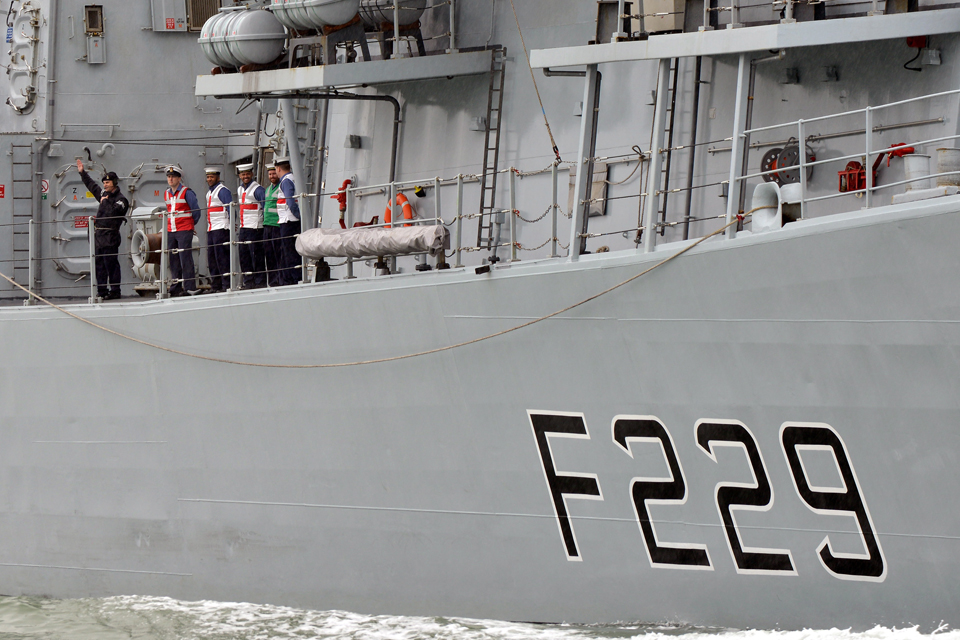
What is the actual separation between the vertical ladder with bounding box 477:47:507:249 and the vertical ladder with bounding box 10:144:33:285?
538 centimetres

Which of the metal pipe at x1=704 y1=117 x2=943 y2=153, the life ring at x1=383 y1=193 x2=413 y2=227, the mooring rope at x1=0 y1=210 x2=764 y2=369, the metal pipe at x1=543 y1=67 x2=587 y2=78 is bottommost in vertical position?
the mooring rope at x1=0 y1=210 x2=764 y2=369

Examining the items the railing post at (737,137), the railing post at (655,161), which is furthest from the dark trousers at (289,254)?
the railing post at (737,137)

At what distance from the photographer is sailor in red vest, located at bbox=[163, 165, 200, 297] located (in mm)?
10219

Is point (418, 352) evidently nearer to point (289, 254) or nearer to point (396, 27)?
point (289, 254)

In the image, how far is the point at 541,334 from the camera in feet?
24.6

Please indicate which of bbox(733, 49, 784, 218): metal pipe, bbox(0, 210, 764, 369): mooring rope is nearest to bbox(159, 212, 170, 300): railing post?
bbox(0, 210, 764, 369): mooring rope

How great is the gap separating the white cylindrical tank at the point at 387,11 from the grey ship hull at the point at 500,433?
7.62 feet

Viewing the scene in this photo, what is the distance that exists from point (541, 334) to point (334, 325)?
1666 mm

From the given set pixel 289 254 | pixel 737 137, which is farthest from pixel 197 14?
pixel 737 137

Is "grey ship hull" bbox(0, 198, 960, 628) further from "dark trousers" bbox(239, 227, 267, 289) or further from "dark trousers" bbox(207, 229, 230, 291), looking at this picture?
"dark trousers" bbox(207, 229, 230, 291)

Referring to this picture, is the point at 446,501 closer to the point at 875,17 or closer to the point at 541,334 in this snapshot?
the point at 541,334

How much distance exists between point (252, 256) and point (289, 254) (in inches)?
20.1

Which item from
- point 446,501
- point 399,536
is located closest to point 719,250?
point 446,501

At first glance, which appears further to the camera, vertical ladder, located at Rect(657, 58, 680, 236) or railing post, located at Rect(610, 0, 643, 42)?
vertical ladder, located at Rect(657, 58, 680, 236)
